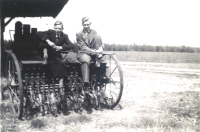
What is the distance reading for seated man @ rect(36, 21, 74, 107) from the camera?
478 cm

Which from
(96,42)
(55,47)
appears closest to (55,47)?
(55,47)

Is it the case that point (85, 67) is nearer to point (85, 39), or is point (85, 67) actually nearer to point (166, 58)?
point (85, 39)

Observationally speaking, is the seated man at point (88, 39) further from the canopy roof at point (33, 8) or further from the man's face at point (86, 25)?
the canopy roof at point (33, 8)

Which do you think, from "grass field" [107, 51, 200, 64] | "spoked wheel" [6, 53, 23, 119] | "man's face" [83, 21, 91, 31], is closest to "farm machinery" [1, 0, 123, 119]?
"spoked wheel" [6, 53, 23, 119]

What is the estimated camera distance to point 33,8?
8.48 meters

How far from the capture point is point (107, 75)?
566cm

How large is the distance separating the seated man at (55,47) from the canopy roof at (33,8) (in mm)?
2306

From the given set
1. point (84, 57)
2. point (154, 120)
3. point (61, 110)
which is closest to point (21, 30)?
point (84, 57)

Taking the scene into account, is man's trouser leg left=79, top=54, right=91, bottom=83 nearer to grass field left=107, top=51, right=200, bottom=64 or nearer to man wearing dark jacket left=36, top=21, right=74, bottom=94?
man wearing dark jacket left=36, top=21, right=74, bottom=94

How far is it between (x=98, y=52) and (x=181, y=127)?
8.07 feet

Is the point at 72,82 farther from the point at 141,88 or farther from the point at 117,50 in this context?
the point at 117,50

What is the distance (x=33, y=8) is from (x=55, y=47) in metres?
4.51

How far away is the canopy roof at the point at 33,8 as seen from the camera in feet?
23.4

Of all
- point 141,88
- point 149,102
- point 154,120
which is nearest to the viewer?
point 154,120
